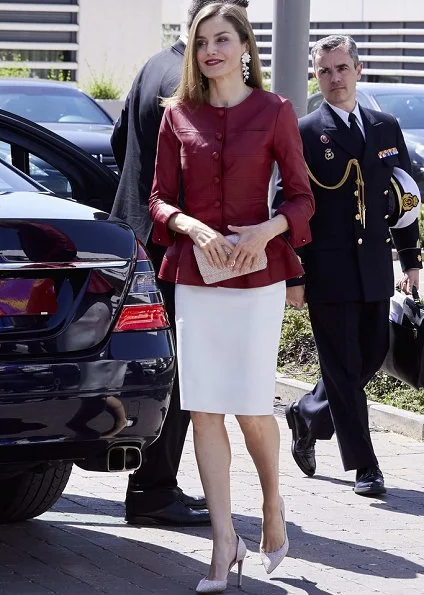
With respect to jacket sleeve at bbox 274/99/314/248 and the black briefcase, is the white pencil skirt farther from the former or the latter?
the black briefcase

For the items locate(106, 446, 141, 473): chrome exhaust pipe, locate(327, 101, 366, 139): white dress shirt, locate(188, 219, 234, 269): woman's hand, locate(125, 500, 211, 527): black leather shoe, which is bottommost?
locate(125, 500, 211, 527): black leather shoe

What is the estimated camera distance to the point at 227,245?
436 centimetres

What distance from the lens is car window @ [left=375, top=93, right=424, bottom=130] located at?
1628 centimetres

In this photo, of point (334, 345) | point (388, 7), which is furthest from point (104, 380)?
point (388, 7)

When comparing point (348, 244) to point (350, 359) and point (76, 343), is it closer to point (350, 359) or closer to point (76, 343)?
point (350, 359)

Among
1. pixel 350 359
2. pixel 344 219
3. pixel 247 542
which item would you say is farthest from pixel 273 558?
pixel 344 219

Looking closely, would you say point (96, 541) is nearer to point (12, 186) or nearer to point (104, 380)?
point (104, 380)

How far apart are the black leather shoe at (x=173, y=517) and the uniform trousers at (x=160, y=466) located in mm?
19

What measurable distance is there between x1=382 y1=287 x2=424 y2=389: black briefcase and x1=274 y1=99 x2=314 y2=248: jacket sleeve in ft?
5.36

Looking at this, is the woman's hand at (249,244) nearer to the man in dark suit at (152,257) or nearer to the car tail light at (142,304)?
the car tail light at (142,304)

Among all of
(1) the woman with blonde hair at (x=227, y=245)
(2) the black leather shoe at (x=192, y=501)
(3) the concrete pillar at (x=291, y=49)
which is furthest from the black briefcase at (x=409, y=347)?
(3) the concrete pillar at (x=291, y=49)

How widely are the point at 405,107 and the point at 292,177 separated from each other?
40.8ft

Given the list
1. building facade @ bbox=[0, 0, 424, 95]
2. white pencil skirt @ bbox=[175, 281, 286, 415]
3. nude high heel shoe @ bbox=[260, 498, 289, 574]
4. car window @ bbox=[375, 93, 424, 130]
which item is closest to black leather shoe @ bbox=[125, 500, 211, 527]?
nude high heel shoe @ bbox=[260, 498, 289, 574]

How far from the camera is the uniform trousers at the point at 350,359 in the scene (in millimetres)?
5906
